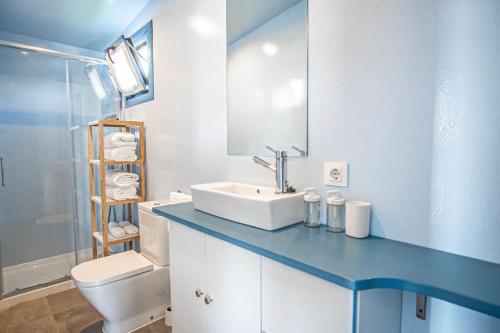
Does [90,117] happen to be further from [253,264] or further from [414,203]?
[414,203]

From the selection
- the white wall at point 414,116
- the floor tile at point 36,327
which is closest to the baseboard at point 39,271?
the floor tile at point 36,327

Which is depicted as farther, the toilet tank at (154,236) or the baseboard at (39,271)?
the baseboard at (39,271)

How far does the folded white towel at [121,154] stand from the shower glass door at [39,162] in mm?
876

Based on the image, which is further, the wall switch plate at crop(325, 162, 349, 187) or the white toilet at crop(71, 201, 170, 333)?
the white toilet at crop(71, 201, 170, 333)

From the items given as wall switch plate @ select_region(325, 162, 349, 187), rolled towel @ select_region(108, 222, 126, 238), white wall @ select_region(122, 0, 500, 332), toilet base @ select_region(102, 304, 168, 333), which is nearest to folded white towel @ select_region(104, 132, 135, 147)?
rolled towel @ select_region(108, 222, 126, 238)

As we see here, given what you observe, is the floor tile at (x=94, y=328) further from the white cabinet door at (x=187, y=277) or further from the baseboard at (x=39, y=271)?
the baseboard at (x=39, y=271)

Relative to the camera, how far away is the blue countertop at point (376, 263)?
620 millimetres

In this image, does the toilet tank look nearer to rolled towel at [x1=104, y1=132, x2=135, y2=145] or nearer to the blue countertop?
rolled towel at [x1=104, y1=132, x2=135, y2=145]

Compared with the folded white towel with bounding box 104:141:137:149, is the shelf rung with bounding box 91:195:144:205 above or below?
below

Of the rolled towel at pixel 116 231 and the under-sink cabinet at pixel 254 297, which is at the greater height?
the under-sink cabinet at pixel 254 297

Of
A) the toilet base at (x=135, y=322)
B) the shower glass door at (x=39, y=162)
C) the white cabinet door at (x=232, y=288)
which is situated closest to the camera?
the white cabinet door at (x=232, y=288)

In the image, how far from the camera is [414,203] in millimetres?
883

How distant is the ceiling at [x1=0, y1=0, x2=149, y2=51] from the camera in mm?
2115

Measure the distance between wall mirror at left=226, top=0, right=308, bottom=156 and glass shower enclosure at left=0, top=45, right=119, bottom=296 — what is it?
1891 millimetres
